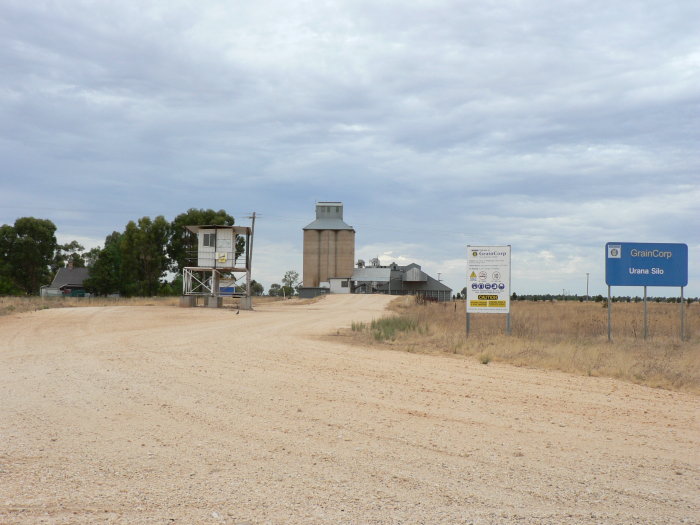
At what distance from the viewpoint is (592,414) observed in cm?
910

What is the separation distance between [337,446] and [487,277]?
14612mm

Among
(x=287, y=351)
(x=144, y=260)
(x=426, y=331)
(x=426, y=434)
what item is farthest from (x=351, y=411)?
(x=144, y=260)

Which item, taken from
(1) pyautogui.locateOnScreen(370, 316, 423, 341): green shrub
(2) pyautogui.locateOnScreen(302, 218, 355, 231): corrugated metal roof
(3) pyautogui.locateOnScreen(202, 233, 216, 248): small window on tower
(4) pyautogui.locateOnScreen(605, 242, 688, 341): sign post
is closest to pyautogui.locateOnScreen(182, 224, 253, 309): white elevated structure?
(3) pyautogui.locateOnScreen(202, 233, 216, 248): small window on tower

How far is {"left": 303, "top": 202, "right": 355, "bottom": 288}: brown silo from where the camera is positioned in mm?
104812

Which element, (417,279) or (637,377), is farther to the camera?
(417,279)

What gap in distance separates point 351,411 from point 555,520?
4176 millimetres

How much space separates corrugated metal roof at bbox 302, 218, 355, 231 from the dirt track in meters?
93.0

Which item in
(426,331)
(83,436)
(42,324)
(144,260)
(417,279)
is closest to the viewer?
(83,436)

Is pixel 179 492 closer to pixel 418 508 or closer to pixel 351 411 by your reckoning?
pixel 418 508

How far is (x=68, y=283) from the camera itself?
97.9 m

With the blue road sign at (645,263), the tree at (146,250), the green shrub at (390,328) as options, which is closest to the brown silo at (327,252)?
the tree at (146,250)

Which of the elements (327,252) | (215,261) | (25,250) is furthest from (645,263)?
(327,252)

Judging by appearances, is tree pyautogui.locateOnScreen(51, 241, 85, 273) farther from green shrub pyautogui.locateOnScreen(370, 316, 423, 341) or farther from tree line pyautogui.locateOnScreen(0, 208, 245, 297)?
green shrub pyautogui.locateOnScreen(370, 316, 423, 341)

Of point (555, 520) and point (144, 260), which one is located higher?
point (144, 260)
